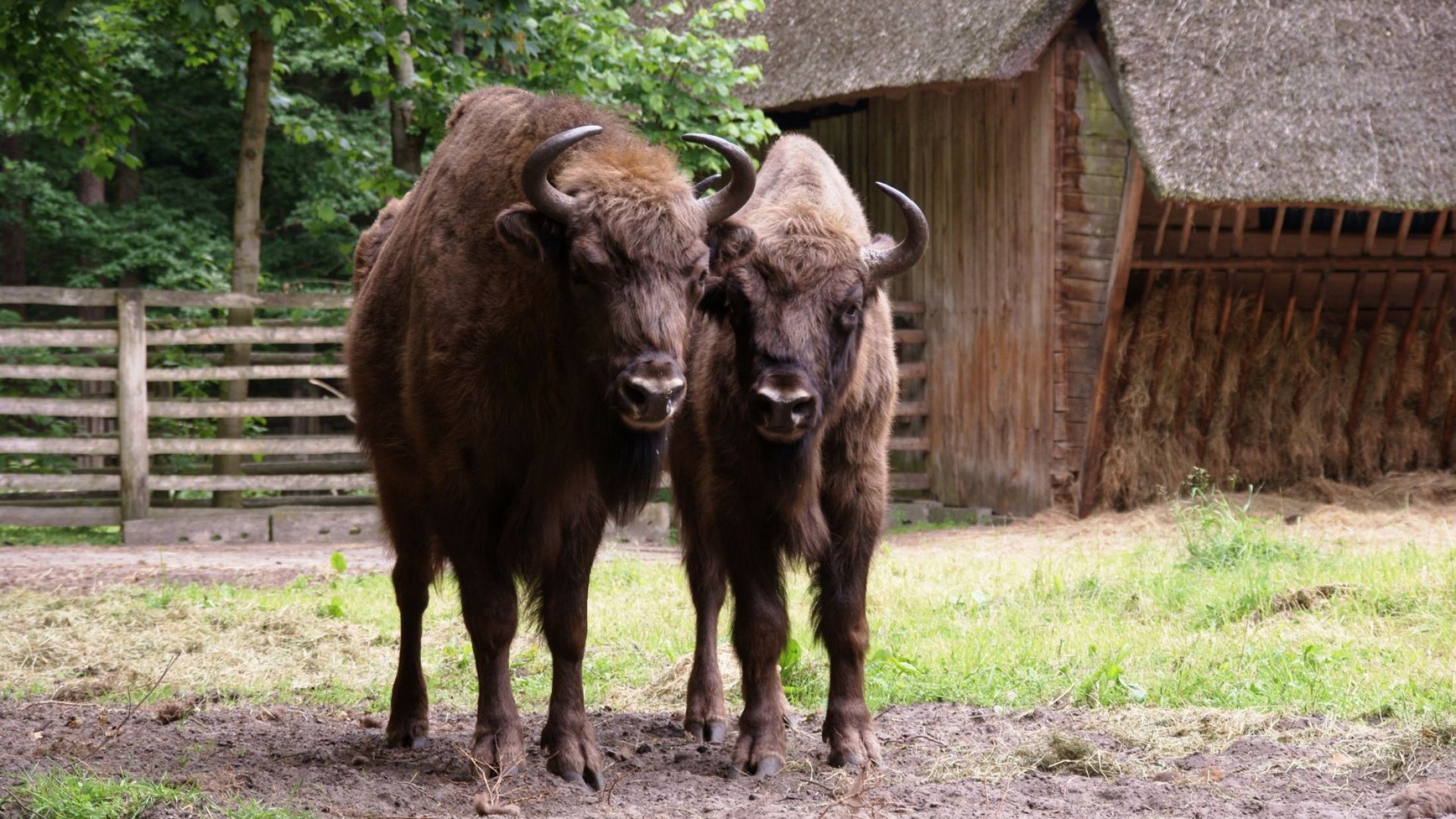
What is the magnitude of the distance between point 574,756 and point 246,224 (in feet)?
32.7

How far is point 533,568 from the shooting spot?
5.30 meters

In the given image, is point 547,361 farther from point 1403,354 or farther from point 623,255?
point 1403,354

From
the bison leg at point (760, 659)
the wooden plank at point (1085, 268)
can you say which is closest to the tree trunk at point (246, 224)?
the wooden plank at point (1085, 268)

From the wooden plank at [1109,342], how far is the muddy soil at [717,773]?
7202 millimetres

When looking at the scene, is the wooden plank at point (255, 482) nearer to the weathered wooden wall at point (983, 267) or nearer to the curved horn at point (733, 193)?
the weathered wooden wall at point (983, 267)

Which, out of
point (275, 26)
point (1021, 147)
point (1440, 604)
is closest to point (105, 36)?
point (275, 26)

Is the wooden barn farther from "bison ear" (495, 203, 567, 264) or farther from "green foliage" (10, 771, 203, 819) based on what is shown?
"green foliage" (10, 771, 203, 819)

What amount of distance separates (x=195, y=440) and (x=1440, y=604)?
10.4 m

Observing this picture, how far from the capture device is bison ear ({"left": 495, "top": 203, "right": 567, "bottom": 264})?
4.97 m

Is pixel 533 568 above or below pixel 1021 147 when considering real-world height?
below

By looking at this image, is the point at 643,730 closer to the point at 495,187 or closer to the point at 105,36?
the point at 495,187

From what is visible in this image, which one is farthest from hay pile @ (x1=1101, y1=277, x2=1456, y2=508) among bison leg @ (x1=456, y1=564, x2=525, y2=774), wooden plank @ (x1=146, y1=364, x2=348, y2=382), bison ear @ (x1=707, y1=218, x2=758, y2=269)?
bison leg @ (x1=456, y1=564, x2=525, y2=774)

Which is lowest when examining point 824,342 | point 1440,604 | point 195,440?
point 195,440

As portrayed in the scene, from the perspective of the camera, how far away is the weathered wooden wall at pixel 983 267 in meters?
13.5
